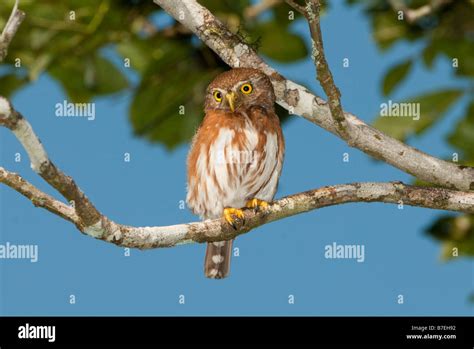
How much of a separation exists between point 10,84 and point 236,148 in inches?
119

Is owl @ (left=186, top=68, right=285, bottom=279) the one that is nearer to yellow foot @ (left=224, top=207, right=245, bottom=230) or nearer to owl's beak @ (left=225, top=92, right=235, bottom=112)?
owl's beak @ (left=225, top=92, right=235, bottom=112)

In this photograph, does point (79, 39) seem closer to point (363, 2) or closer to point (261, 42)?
point (261, 42)

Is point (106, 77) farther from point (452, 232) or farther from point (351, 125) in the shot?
point (452, 232)

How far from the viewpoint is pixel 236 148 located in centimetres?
778

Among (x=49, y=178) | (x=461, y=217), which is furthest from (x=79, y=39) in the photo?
(x=461, y=217)

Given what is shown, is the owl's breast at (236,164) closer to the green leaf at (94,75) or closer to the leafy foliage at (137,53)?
the leafy foliage at (137,53)

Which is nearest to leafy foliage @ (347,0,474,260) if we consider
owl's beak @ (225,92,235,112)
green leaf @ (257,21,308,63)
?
green leaf @ (257,21,308,63)

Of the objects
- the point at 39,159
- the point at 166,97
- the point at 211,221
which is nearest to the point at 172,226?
the point at 211,221

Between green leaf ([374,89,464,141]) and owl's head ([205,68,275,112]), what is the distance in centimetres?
107

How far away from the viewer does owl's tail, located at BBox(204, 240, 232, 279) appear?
8.55 m

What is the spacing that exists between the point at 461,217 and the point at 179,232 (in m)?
5.13

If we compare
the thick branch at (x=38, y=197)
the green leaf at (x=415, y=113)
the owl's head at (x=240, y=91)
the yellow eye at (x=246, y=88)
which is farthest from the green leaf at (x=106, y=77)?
the thick branch at (x=38, y=197)

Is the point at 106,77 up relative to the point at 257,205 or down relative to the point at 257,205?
up

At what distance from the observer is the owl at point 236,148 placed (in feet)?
25.5
